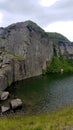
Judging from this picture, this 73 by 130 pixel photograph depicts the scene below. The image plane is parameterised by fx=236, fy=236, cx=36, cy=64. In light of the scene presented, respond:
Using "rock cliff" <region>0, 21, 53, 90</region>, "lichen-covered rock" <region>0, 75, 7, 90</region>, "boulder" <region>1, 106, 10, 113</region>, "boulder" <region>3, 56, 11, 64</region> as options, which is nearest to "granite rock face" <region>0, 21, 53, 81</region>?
"rock cliff" <region>0, 21, 53, 90</region>

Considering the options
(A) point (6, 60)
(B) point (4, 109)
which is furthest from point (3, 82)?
(B) point (4, 109)

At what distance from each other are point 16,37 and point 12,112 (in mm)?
118593

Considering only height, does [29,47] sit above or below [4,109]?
above

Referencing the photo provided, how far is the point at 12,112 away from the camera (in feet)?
210

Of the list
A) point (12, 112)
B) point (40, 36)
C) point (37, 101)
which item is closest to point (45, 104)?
point (37, 101)

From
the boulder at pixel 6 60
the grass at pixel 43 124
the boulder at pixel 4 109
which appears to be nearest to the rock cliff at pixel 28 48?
the boulder at pixel 6 60

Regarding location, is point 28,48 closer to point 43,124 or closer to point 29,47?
point 29,47

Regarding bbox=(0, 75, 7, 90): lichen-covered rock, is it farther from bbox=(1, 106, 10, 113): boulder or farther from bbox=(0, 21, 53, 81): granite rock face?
bbox=(0, 21, 53, 81): granite rock face

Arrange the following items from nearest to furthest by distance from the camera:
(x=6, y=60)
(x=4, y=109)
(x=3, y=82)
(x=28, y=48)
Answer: (x=4, y=109) → (x=3, y=82) → (x=6, y=60) → (x=28, y=48)

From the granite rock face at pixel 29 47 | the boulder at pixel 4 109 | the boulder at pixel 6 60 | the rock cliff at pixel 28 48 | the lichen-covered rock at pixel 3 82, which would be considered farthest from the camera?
the granite rock face at pixel 29 47

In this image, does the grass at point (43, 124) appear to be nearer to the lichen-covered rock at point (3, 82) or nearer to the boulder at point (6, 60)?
the lichen-covered rock at point (3, 82)

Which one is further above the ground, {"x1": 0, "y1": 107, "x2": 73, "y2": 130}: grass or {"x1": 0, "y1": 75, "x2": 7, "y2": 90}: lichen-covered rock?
{"x1": 0, "y1": 107, "x2": 73, "y2": 130}: grass

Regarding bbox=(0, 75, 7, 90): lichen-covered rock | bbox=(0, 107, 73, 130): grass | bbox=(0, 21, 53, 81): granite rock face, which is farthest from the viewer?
bbox=(0, 21, 53, 81): granite rock face

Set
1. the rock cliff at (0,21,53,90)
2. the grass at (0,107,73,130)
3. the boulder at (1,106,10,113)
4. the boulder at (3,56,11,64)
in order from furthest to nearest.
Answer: the rock cliff at (0,21,53,90) → the boulder at (3,56,11,64) → the boulder at (1,106,10,113) → the grass at (0,107,73,130)
